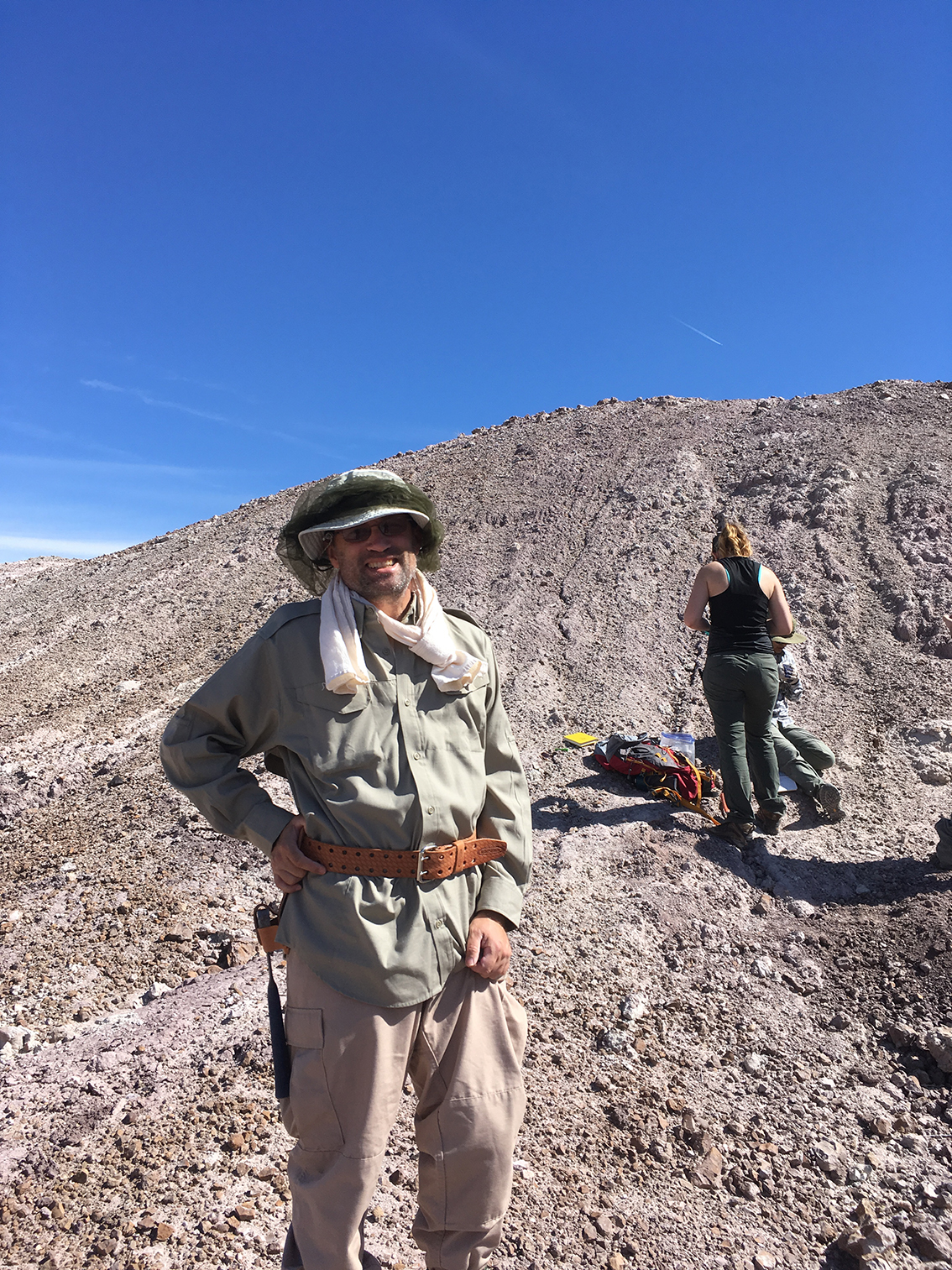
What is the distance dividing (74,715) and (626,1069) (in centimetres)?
653

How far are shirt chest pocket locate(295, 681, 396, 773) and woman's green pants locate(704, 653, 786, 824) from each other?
11.4ft

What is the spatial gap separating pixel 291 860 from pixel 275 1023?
0.45 m

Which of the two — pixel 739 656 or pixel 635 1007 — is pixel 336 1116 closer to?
pixel 635 1007

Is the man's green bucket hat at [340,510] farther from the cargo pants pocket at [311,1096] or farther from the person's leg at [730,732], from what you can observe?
the person's leg at [730,732]

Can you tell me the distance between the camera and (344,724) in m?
1.92

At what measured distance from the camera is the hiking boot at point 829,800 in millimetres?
5594

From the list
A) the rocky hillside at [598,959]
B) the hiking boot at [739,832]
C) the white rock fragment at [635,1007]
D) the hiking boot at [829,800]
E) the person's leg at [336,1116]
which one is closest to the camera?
the person's leg at [336,1116]

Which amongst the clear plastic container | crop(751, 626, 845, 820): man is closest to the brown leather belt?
crop(751, 626, 845, 820): man

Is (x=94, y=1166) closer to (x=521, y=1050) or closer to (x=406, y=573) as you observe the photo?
(x=521, y=1050)

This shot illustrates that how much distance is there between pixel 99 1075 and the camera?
313 centimetres

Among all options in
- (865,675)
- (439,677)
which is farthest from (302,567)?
(865,675)

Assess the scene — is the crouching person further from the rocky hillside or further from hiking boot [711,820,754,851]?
hiking boot [711,820,754,851]

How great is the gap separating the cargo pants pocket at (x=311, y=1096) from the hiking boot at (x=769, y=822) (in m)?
4.24

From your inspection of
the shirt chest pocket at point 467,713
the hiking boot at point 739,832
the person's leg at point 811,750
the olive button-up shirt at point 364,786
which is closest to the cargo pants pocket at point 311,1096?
the olive button-up shirt at point 364,786
